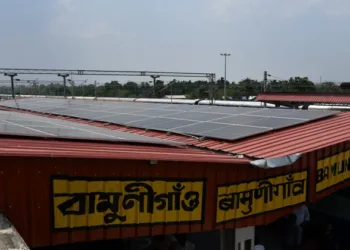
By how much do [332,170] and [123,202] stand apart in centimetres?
606

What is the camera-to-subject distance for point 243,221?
8602 millimetres

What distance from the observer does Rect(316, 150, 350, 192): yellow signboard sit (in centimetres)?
1002

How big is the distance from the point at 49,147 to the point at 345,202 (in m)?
12.2

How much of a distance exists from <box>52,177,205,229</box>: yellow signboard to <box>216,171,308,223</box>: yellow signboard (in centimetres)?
61

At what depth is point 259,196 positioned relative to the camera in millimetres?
8758

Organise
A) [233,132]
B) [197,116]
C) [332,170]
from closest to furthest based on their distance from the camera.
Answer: [332,170] → [233,132] → [197,116]

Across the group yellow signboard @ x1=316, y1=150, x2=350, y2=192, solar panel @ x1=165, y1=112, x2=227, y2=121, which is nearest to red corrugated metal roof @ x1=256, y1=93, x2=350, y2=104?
solar panel @ x1=165, y1=112, x2=227, y2=121

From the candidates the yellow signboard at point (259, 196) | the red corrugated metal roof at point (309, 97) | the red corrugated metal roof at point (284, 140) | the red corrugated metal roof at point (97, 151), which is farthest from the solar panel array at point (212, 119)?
the red corrugated metal roof at point (309, 97)

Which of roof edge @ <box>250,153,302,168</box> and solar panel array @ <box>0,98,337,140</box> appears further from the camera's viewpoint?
solar panel array @ <box>0,98,337,140</box>

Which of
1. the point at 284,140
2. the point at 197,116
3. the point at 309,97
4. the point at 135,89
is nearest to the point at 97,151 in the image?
the point at 284,140

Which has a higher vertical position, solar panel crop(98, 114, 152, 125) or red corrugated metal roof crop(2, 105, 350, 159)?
solar panel crop(98, 114, 152, 125)

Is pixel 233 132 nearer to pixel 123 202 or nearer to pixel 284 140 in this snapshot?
pixel 284 140

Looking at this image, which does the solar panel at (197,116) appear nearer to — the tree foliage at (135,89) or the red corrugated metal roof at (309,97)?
the tree foliage at (135,89)

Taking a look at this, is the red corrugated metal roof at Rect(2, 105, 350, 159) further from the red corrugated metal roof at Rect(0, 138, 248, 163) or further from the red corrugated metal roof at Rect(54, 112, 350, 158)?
the red corrugated metal roof at Rect(0, 138, 248, 163)
